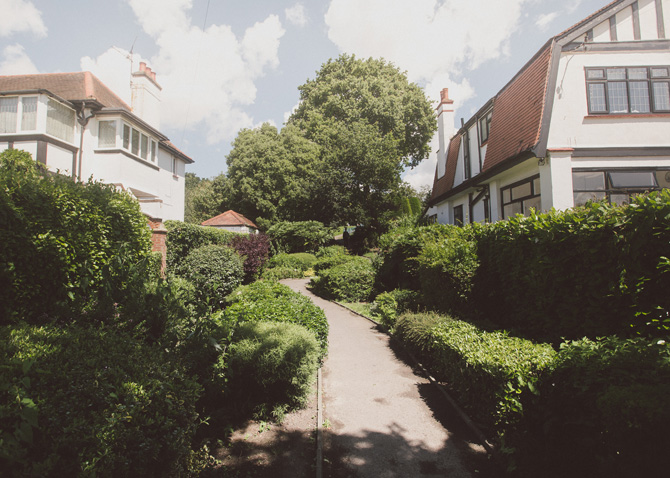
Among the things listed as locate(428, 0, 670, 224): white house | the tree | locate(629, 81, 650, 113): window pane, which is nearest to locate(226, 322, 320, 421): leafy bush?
locate(428, 0, 670, 224): white house

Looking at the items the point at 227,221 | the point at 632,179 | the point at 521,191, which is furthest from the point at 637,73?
the point at 227,221

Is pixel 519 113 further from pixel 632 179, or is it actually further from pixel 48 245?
pixel 48 245

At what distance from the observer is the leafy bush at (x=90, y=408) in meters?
2.15

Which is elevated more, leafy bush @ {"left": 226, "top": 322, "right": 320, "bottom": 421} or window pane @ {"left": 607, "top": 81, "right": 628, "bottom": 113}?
window pane @ {"left": 607, "top": 81, "right": 628, "bottom": 113}

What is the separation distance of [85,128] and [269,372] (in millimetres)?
18660

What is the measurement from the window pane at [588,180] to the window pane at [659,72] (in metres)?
3.50

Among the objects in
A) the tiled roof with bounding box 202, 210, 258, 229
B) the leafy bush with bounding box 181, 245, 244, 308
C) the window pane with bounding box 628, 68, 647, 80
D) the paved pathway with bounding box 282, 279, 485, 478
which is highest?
the window pane with bounding box 628, 68, 647, 80

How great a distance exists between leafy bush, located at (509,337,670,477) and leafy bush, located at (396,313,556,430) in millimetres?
200

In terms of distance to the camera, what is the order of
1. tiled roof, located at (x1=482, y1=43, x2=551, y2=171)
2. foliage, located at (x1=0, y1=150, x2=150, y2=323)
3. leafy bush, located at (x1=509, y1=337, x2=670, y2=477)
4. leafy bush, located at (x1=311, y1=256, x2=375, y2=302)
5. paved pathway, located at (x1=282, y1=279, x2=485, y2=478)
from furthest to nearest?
1. leafy bush, located at (x1=311, y1=256, x2=375, y2=302)
2. tiled roof, located at (x1=482, y1=43, x2=551, y2=171)
3. foliage, located at (x1=0, y1=150, x2=150, y2=323)
4. paved pathway, located at (x1=282, y1=279, x2=485, y2=478)
5. leafy bush, located at (x1=509, y1=337, x2=670, y2=477)

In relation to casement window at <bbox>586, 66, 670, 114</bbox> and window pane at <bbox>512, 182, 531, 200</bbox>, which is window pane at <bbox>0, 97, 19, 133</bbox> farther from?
casement window at <bbox>586, 66, 670, 114</bbox>

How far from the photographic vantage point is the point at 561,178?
35.7 feet

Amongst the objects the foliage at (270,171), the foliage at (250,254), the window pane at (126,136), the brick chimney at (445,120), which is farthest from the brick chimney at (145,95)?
the brick chimney at (445,120)

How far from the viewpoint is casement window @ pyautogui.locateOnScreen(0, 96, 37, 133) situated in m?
16.0

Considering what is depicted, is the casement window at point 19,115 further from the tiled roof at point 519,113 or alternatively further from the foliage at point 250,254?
the tiled roof at point 519,113
